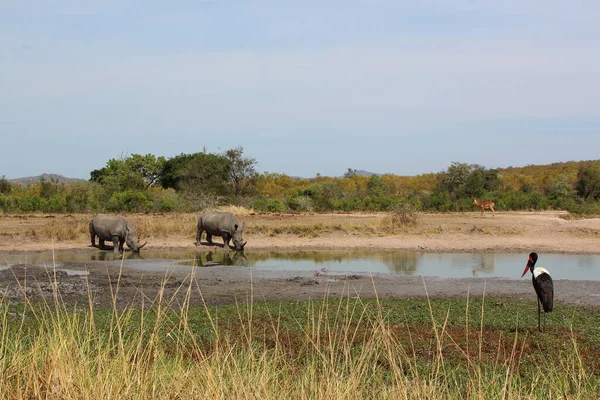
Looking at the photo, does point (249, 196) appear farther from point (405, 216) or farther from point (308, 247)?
point (308, 247)

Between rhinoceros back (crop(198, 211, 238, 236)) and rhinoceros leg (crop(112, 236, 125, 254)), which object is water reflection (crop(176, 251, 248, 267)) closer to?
rhinoceros back (crop(198, 211, 238, 236))

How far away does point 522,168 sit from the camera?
345 ft

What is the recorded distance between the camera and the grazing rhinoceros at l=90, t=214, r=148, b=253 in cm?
2338

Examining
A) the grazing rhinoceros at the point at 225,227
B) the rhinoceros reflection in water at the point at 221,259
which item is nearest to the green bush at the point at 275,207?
the grazing rhinoceros at the point at 225,227

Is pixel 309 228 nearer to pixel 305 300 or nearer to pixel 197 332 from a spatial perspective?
pixel 305 300

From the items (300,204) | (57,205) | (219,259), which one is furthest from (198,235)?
(300,204)

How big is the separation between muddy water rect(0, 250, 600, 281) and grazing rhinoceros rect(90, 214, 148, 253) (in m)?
0.35

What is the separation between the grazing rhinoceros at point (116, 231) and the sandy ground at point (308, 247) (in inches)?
39.1

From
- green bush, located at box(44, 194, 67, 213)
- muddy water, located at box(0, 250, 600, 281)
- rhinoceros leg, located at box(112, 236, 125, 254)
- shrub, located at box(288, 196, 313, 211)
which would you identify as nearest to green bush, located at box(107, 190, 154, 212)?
green bush, located at box(44, 194, 67, 213)

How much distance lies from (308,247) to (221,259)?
14.8 feet

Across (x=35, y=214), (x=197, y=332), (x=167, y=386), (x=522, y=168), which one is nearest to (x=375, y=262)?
(x=197, y=332)

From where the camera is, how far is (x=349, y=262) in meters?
21.6

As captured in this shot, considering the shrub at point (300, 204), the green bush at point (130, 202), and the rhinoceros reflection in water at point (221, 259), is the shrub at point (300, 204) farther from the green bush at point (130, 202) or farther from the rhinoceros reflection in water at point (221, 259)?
the rhinoceros reflection in water at point (221, 259)

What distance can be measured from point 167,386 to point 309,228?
76.1 ft
